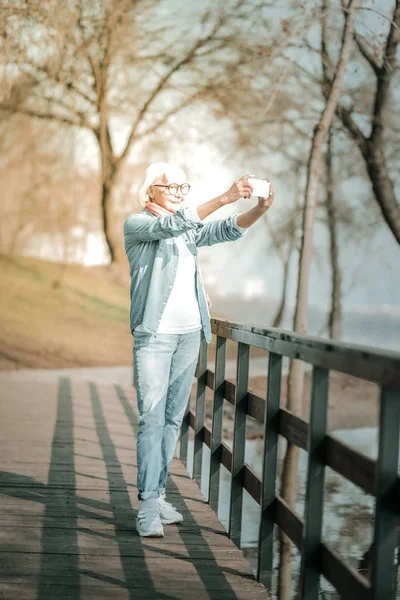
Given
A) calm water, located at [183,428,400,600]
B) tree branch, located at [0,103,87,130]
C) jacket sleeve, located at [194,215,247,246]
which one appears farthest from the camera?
tree branch, located at [0,103,87,130]

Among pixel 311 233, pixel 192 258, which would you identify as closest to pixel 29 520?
pixel 192 258

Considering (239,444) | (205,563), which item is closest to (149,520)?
(205,563)

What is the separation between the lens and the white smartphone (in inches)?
149

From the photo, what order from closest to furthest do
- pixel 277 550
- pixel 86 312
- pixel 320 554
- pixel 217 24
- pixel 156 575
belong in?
pixel 320 554 → pixel 156 575 → pixel 277 550 → pixel 217 24 → pixel 86 312

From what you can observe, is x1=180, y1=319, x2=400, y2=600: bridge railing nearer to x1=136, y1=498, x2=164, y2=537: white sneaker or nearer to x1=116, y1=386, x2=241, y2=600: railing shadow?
x1=116, y1=386, x2=241, y2=600: railing shadow

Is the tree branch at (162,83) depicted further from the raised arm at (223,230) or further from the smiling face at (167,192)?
the smiling face at (167,192)

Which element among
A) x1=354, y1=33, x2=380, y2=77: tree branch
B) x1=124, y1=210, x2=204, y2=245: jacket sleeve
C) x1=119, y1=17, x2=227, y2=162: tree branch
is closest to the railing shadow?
x1=124, y1=210, x2=204, y2=245: jacket sleeve

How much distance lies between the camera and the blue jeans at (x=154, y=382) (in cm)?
399

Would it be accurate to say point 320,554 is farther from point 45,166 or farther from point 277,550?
point 45,166

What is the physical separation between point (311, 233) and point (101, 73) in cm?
1002

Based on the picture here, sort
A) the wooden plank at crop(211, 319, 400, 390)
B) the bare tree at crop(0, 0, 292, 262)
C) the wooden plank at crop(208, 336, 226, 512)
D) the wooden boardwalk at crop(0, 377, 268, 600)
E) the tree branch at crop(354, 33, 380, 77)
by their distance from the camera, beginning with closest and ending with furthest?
the wooden plank at crop(211, 319, 400, 390) < the wooden boardwalk at crop(0, 377, 268, 600) < the wooden plank at crop(208, 336, 226, 512) < the tree branch at crop(354, 33, 380, 77) < the bare tree at crop(0, 0, 292, 262)

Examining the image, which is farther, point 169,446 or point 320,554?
point 169,446

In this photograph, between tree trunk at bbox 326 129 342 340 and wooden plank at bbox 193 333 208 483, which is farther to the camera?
tree trunk at bbox 326 129 342 340

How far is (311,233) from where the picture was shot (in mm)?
9172
